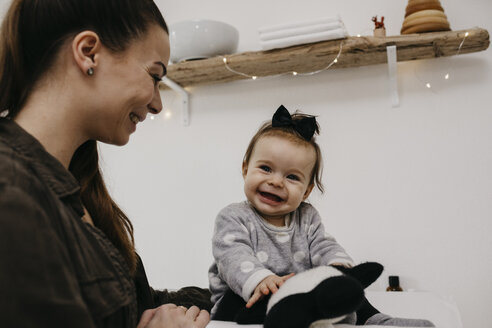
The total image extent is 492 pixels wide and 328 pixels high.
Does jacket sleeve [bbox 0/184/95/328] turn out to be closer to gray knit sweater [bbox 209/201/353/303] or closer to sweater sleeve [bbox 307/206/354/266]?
gray knit sweater [bbox 209/201/353/303]

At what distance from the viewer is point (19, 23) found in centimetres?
81

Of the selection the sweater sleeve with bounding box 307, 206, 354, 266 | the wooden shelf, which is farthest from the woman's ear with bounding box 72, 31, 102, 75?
the wooden shelf

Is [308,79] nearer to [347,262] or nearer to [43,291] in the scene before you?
[347,262]

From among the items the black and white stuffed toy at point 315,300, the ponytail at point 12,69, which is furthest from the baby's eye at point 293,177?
the ponytail at point 12,69

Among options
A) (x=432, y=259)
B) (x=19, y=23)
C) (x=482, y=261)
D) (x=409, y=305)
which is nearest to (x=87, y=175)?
(x=19, y=23)

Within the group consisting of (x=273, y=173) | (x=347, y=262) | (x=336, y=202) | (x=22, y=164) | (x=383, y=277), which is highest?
(x=22, y=164)

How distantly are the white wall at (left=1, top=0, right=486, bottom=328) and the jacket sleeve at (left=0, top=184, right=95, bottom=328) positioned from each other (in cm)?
172

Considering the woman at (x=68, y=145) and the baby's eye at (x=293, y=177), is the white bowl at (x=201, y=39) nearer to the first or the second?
the baby's eye at (x=293, y=177)

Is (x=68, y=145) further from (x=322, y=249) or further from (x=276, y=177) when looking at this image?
(x=322, y=249)

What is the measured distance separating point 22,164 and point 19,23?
1.08ft

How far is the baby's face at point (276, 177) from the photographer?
1318 millimetres

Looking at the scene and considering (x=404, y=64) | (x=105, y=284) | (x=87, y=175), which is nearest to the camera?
(x=105, y=284)

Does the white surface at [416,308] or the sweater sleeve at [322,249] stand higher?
the sweater sleeve at [322,249]

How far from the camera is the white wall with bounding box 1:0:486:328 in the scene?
6.67ft
